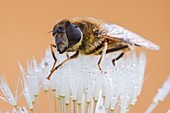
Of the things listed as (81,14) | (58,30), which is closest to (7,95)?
(58,30)

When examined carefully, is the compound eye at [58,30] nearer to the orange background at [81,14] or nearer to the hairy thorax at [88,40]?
the hairy thorax at [88,40]

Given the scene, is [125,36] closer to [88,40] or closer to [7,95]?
[88,40]

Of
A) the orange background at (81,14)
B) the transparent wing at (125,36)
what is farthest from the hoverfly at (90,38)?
the orange background at (81,14)

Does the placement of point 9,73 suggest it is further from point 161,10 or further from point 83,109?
point 83,109

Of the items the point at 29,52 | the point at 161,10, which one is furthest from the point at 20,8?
the point at 161,10

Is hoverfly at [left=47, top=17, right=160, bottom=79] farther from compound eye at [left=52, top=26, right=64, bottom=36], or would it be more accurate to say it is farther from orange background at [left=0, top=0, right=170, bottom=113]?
orange background at [left=0, top=0, right=170, bottom=113]

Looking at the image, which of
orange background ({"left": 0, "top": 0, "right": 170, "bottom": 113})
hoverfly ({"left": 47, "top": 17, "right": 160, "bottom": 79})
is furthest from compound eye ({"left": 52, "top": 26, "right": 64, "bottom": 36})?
orange background ({"left": 0, "top": 0, "right": 170, "bottom": 113})

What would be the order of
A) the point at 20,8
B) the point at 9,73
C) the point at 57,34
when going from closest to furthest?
the point at 57,34 → the point at 9,73 → the point at 20,8
